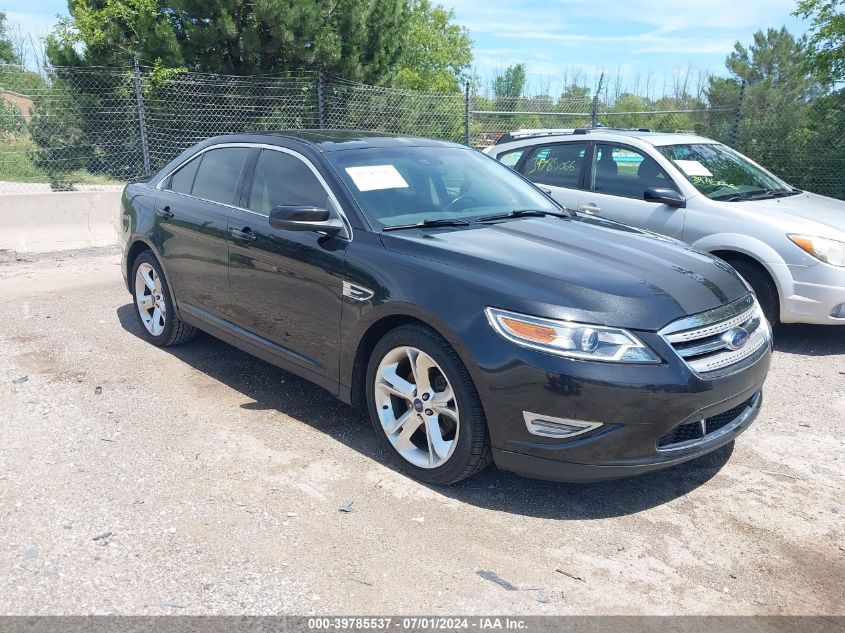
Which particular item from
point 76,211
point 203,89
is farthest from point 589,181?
point 203,89

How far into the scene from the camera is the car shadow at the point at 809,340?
19.4 ft

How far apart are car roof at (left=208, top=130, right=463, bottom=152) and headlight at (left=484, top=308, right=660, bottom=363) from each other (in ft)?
6.21

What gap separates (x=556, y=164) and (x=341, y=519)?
4915 mm

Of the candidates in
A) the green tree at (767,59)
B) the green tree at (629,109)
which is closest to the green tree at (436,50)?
the green tree at (629,109)

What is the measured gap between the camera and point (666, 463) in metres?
3.24

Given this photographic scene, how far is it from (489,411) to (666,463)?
0.82m

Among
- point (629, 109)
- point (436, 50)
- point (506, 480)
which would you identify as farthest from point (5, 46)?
point (506, 480)

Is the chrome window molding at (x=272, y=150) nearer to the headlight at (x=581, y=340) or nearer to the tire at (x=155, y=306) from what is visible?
the tire at (x=155, y=306)

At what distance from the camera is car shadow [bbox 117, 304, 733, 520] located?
3477 mm

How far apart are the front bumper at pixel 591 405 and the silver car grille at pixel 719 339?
2.8 inches

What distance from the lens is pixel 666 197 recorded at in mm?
6176

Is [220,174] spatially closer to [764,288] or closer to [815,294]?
[764,288]

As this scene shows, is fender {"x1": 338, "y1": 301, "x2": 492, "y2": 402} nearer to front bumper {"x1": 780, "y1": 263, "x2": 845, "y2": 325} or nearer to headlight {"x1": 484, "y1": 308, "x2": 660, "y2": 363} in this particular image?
headlight {"x1": 484, "y1": 308, "x2": 660, "y2": 363}

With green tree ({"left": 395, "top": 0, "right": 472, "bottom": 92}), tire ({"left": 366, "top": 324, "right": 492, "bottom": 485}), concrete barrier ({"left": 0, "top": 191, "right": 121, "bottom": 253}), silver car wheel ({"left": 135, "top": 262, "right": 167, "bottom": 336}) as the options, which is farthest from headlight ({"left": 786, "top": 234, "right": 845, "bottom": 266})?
green tree ({"left": 395, "top": 0, "right": 472, "bottom": 92})
